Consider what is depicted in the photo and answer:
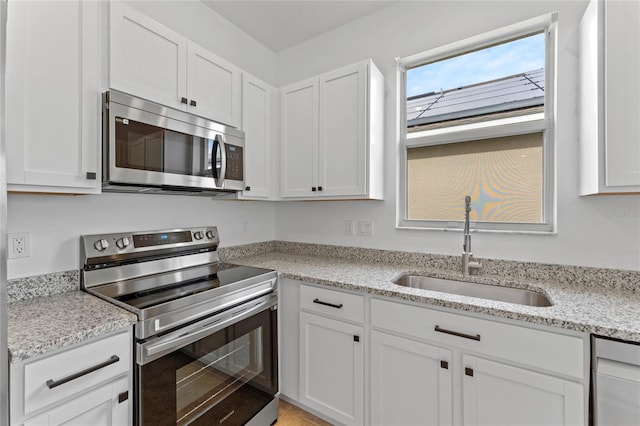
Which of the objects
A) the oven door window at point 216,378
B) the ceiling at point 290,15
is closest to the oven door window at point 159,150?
the oven door window at point 216,378

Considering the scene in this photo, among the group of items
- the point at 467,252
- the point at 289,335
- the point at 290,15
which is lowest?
the point at 289,335

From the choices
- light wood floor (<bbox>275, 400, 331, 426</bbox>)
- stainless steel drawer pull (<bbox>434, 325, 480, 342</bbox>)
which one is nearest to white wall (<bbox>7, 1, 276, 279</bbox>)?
light wood floor (<bbox>275, 400, 331, 426</bbox>)

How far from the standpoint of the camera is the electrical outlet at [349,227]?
7.82ft

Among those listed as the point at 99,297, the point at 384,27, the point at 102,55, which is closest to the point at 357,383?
the point at 99,297

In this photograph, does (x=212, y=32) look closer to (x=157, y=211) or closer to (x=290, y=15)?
(x=290, y=15)

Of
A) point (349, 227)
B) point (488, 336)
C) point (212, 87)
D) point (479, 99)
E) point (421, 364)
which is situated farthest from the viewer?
point (349, 227)

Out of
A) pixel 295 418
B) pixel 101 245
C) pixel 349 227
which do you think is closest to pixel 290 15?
pixel 349 227

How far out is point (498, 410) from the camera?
1.25 metres

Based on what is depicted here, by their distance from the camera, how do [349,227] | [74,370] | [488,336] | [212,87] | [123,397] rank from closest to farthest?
1. [74,370]
2. [123,397]
3. [488,336]
4. [212,87]
5. [349,227]

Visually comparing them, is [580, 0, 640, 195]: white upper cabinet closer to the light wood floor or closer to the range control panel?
the light wood floor

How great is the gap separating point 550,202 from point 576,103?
1.84ft

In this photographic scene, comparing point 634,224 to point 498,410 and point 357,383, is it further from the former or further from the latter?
point 357,383

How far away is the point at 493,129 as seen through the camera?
1.91m

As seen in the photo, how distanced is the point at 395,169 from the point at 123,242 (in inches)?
71.4
